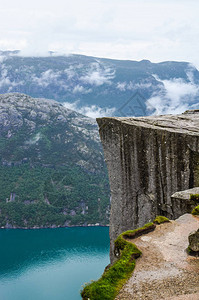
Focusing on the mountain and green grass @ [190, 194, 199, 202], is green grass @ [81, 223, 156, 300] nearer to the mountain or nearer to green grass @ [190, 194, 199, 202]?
green grass @ [190, 194, 199, 202]

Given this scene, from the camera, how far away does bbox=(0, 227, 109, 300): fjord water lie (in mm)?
69744

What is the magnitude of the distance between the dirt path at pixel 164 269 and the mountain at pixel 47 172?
13063cm

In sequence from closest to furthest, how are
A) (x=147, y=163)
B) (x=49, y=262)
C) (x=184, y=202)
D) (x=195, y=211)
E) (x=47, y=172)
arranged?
(x=195, y=211)
(x=184, y=202)
(x=147, y=163)
(x=49, y=262)
(x=47, y=172)

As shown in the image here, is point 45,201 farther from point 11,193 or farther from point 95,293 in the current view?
point 95,293

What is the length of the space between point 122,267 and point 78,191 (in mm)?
153309

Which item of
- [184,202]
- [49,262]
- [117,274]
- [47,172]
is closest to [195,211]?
[184,202]

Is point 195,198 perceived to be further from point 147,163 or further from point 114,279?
point 114,279

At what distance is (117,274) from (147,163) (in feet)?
25.7

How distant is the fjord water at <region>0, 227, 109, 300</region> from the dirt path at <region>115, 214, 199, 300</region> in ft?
205

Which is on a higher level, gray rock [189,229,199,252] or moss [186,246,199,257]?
gray rock [189,229,199,252]

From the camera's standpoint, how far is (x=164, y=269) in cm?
758

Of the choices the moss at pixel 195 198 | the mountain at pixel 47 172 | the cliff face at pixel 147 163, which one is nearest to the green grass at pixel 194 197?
the moss at pixel 195 198

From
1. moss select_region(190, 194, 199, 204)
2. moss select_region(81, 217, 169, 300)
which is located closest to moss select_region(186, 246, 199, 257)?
moss select_region(81, 217, 169, 300)

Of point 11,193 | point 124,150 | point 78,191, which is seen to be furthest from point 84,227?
point 124,150
